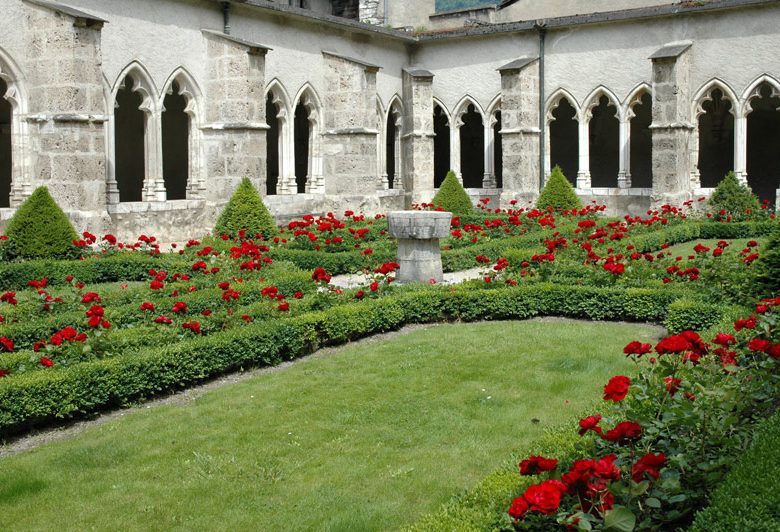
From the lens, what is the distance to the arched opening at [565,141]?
27188mm

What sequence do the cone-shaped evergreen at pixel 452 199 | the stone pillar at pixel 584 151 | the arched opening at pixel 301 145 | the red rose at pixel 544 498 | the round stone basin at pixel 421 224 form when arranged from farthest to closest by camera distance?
1. the arched opening at pixel 301 145
2. the stone pillar at pixel 584 151
3. the cone-shaped evergreen at pixel 452 199
4. the round stone basin at pixel 421 224
5. the red rose at pixel 544 498

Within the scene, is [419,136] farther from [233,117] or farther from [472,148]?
[233,117]

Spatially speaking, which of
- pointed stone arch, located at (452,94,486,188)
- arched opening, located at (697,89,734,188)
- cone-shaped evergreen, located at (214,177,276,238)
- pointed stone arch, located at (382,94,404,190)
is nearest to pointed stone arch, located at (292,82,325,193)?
pointed stone arch, located at (382,94,404,190)

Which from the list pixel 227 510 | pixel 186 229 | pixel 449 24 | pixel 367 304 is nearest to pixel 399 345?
pixel 367 304

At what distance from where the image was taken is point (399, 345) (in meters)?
8.74

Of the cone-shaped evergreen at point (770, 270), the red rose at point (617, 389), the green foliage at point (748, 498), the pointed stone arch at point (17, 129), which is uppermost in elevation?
the pointed stone arch at point (17, 129)

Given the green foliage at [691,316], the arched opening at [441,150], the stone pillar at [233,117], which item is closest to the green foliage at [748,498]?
the green foliage at [691,316]

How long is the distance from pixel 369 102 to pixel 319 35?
1.88 meters

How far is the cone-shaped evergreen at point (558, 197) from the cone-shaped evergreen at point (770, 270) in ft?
35.9

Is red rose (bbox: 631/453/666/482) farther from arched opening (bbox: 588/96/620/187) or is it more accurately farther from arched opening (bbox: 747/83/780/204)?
arched opening (bbox: 588/96/620/187)

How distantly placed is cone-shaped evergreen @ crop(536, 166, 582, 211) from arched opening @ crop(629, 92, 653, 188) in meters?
6.79

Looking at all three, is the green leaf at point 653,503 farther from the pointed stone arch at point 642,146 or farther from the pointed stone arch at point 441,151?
the pointed stone arch at point 441,151

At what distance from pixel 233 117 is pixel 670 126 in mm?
9031

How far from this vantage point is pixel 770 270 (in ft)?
29.0
